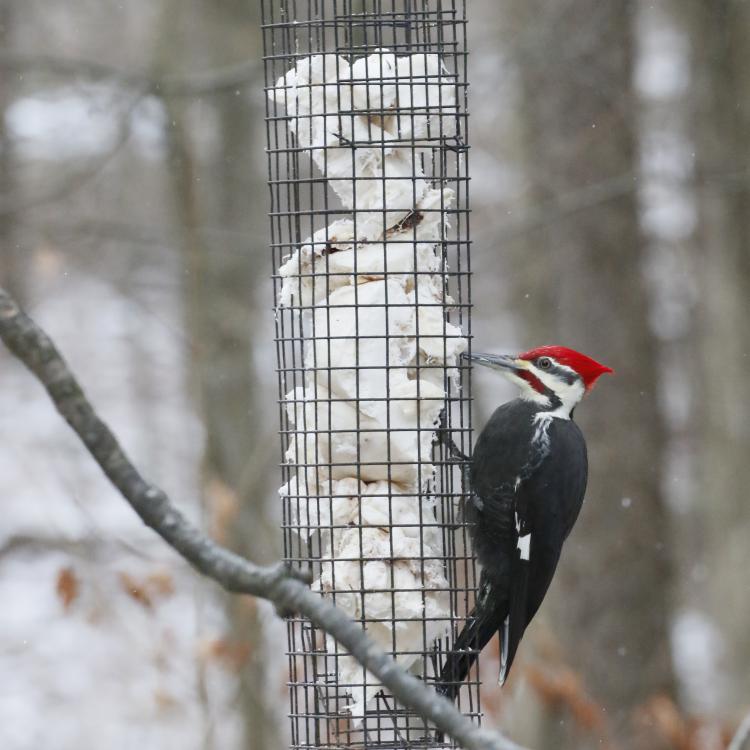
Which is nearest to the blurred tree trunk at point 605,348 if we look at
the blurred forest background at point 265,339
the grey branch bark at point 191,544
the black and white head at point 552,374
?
the blurred forest background at point 265,339

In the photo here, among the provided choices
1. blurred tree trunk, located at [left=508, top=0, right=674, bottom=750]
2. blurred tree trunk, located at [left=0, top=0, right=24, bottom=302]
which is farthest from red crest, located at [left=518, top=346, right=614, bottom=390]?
blurred tree trunk, located at [left=0, top=0, right=24, bottom=302]

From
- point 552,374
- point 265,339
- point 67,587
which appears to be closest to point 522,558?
point 552,374

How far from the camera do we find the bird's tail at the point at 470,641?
3.84 meters

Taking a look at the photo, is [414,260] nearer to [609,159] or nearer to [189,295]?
[189,295]

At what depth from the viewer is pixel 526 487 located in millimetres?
4172

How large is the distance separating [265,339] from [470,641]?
5.37 m

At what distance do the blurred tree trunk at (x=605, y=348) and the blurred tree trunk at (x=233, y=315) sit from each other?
159cm

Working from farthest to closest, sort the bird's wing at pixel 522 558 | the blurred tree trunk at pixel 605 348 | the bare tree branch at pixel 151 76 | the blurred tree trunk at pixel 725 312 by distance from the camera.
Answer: the blurred tree trunk at pixel 725 312
the blurred tree trunk at pixel 605 348
the bare tree branch at pixel 151 76
the bird's wing at pixel 522 558

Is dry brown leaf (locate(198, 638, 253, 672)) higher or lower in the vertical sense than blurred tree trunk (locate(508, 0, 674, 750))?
lower

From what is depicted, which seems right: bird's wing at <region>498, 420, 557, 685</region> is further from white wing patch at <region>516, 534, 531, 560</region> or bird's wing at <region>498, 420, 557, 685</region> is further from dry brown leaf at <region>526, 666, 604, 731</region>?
dry brown leaf at <region>526, 666, 604, 731</region>

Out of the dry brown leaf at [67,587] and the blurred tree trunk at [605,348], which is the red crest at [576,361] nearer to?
the dry brown leaf at [67,587]

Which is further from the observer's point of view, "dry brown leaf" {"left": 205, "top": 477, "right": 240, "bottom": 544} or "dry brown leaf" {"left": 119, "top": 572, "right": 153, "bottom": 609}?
"dry brown leaf" {"left": 119, "top": 572, "right": 153, "bottom": 609}

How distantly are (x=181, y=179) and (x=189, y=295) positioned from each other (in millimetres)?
554

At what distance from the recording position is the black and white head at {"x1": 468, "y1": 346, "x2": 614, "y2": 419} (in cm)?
415
